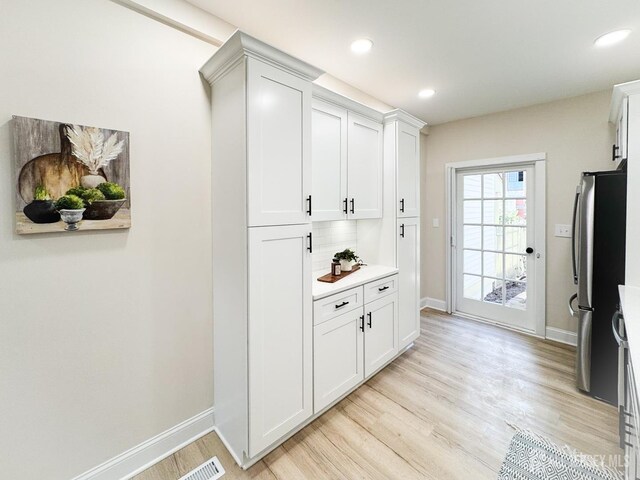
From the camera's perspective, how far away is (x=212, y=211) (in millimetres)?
1930

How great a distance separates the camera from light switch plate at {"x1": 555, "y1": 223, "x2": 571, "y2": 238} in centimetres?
314

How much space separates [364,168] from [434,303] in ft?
8.52

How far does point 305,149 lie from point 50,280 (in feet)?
4.84

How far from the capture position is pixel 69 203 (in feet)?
4.59

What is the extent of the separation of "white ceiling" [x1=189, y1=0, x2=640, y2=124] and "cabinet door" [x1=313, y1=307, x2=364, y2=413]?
1992mm

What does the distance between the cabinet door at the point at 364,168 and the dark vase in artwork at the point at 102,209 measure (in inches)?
63.5

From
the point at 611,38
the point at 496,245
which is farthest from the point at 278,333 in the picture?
the point at 496,245

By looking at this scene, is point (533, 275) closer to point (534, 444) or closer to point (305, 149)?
point (534, 444)

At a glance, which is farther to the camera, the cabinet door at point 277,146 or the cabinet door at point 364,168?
the cabinet door at point 364,168

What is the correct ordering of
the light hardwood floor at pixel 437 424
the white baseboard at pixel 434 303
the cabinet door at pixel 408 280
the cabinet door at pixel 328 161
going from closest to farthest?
the light hardwood floor at pixel 437 424 < the cabinet door at pixel 328 161 < the cabinet door at pixel 408 280 < the white baseboard at pixel 434 303

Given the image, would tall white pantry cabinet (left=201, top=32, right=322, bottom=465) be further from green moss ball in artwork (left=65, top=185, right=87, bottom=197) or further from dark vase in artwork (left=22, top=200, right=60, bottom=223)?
dark vase in artwork (left=22, top=200, right=60, bottom=223)

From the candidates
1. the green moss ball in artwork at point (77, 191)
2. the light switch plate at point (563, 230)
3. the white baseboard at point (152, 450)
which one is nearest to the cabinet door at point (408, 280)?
the light switch plate at point (563, 230)

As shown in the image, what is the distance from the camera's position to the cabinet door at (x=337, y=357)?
202 centimetres

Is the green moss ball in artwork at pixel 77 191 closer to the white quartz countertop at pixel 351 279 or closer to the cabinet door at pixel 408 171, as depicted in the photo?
the white quartz countertop at pixel 351 279
